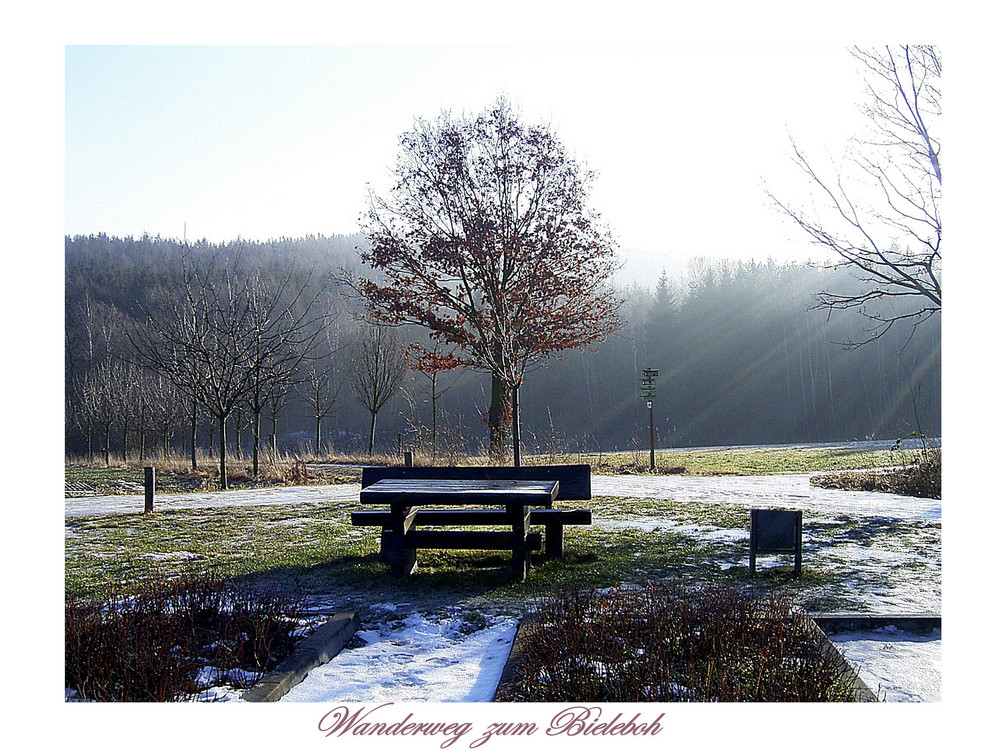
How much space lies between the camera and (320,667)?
3.98m

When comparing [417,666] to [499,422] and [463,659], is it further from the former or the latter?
[499,422]

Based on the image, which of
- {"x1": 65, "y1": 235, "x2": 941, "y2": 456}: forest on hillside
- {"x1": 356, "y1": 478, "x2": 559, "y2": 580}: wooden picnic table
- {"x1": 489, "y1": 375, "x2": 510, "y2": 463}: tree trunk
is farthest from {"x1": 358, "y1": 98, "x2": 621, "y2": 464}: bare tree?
{"x1": 65, "y1": 235, "x2": 941, "y2": 456}: forest on hillside

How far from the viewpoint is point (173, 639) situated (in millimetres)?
3920

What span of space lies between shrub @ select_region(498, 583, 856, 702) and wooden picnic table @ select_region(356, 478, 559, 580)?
1.28m

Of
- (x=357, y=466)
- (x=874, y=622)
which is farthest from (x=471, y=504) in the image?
(x=357, y=466)

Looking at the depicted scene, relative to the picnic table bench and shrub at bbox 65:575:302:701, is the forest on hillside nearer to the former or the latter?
the picnic table bench

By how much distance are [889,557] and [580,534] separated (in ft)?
9.79

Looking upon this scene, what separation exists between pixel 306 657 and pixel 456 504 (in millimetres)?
1934

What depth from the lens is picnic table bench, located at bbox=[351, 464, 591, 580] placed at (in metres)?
5.57

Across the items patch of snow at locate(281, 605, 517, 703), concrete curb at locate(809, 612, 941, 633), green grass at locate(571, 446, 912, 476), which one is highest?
concrete curb at locate(809, 612, 941, 633)

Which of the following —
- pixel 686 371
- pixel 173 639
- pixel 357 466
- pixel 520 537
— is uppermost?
pixel 686 371

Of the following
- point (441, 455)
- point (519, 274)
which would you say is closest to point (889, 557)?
point (519, 274)

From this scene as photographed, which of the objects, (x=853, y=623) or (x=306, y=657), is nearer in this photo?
(x=306, y=657)

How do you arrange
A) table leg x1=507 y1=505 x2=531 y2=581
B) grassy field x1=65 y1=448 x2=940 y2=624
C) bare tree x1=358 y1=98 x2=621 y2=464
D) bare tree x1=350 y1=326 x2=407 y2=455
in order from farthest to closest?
bare tree x1=350 y1=326 x2=407 y2=455, bare tree x1=358 y1=98 x2=621 y2=464, table leg x1=507 y1=505 x2=531 y2=581, grassy field x1=65 y1=448 x2=940 y2=624
